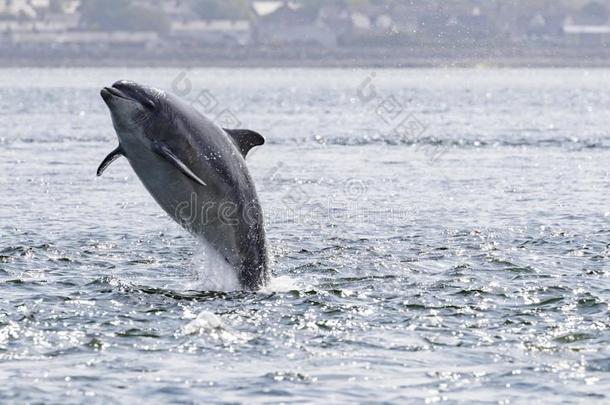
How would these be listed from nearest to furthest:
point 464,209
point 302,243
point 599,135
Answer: point 302,243
point 464,209
point 599,135

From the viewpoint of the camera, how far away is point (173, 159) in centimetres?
2056

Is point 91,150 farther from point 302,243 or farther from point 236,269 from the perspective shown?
point 236,269

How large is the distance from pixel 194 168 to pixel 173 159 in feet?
2.61

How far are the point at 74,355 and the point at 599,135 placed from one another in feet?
177

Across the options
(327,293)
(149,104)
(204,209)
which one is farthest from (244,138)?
(327,293)

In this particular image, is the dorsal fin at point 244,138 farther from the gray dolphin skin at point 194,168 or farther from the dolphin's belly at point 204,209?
the dolphin's belly at point 204,209

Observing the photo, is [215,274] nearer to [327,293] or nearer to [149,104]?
[327,293]

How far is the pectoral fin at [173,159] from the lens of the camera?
67.1 feet

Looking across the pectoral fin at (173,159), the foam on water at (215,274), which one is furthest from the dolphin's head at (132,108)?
the foam on water at (215,274)

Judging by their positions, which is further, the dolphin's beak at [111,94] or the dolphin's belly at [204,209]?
the dolphin's belly at [204,209]

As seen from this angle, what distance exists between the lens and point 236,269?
22.6m

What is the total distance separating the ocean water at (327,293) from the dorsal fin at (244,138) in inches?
83.7

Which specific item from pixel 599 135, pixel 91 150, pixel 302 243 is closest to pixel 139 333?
pixel 302 243

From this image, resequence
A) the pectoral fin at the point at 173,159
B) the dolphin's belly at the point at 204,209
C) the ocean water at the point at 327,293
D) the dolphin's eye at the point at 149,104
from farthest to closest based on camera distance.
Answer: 1. the dolphin's belly at the point at 204,209
2. the dolphin's eye at the point at 149,104
3. the pectoral fin at the point at 173,159
4. the ocean water at the point at 327,293
